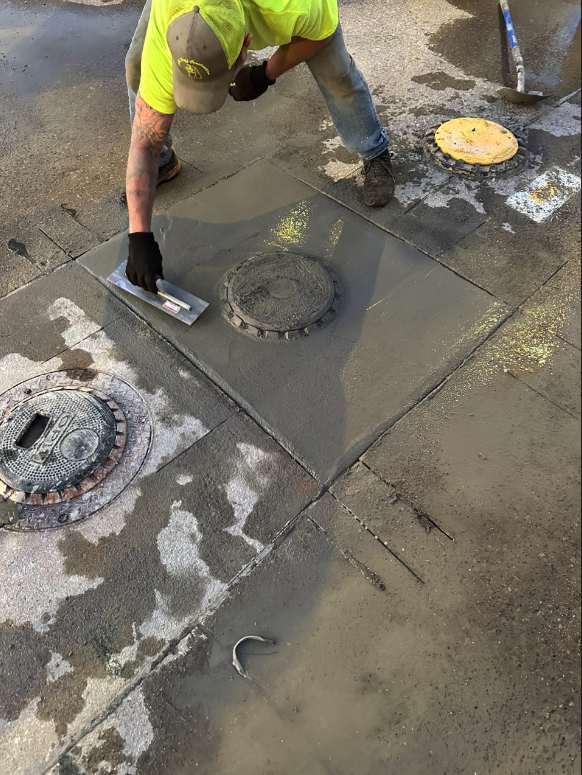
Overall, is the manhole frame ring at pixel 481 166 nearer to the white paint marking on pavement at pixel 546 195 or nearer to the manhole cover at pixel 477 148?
the manhole cover at pixel 477 148

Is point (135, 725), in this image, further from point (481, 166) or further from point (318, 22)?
point (481, 166)

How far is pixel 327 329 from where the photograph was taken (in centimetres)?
271

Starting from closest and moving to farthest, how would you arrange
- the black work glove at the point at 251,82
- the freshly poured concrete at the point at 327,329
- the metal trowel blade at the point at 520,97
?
the freshly poured concrete at the point at 327,329 → the black work glove at the point at 251,82 → the metal trowel blade at the point at 520,97

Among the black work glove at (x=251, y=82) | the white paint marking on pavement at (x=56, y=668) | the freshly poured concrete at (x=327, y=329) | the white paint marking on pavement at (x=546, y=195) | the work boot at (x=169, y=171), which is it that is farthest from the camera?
the work boot at (x=169, y=171)

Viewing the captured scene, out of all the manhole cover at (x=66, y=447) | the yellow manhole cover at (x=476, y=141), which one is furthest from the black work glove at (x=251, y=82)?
the manhole cover at (x=66, y=447)

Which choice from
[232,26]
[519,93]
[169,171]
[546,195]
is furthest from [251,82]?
[519,93]

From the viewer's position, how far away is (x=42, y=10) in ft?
17.2

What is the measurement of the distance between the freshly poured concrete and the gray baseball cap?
955 millimetres

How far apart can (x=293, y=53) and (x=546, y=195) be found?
6.17 feet

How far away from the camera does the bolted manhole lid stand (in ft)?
7.07

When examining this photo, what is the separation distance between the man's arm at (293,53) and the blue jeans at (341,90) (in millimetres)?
119

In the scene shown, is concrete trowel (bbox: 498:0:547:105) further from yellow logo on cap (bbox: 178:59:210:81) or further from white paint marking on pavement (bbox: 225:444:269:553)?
white paint marking on pavement (bbox: 225:444:269:553)

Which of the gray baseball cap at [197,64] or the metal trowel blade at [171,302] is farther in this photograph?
the metal trowel blade at [171,302]

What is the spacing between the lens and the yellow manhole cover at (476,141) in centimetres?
349
